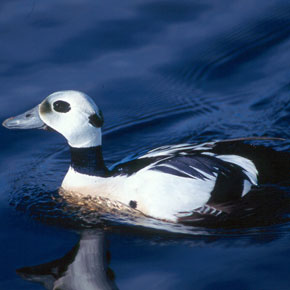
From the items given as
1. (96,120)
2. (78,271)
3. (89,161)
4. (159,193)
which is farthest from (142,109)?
(78,271)

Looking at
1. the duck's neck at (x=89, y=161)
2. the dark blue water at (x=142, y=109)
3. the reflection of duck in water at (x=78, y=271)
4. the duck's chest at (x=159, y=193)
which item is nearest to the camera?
the reflection of duck in water at (x=78, y=271)

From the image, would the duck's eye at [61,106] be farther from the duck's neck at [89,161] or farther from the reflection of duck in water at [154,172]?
the duck's neck at [89,161]

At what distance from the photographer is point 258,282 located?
4191mm

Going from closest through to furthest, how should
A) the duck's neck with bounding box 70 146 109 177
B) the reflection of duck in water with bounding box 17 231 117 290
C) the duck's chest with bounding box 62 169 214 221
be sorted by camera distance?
1. the reflection of duck in water with bounding box 17 231 117 290
2. the duck's chest with bounding box 62 169 214 221
3. the duck's neck with bounding box 70 146 109 177

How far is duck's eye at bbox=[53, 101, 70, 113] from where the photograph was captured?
4.94 metres

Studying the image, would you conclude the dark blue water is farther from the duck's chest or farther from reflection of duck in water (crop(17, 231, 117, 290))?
the duck's chest

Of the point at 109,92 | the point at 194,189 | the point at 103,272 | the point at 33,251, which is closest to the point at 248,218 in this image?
the point at 194,189

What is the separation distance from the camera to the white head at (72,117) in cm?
493

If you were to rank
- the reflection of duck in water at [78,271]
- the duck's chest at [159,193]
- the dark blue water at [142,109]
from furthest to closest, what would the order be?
the duck's chest at [159,193], the dark blue water at [142,109], the reflection of duck in water at [78,271]

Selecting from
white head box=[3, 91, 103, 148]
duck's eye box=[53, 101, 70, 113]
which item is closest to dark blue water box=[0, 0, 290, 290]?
white head box=[3, 91, 103, 148]

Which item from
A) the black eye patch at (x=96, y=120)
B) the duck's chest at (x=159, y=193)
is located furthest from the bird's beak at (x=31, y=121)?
the duck's chest at (x=159, y=193)

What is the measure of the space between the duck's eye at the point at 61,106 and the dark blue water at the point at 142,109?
90 centimetres

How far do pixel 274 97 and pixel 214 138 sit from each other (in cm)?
104

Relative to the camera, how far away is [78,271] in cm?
440
